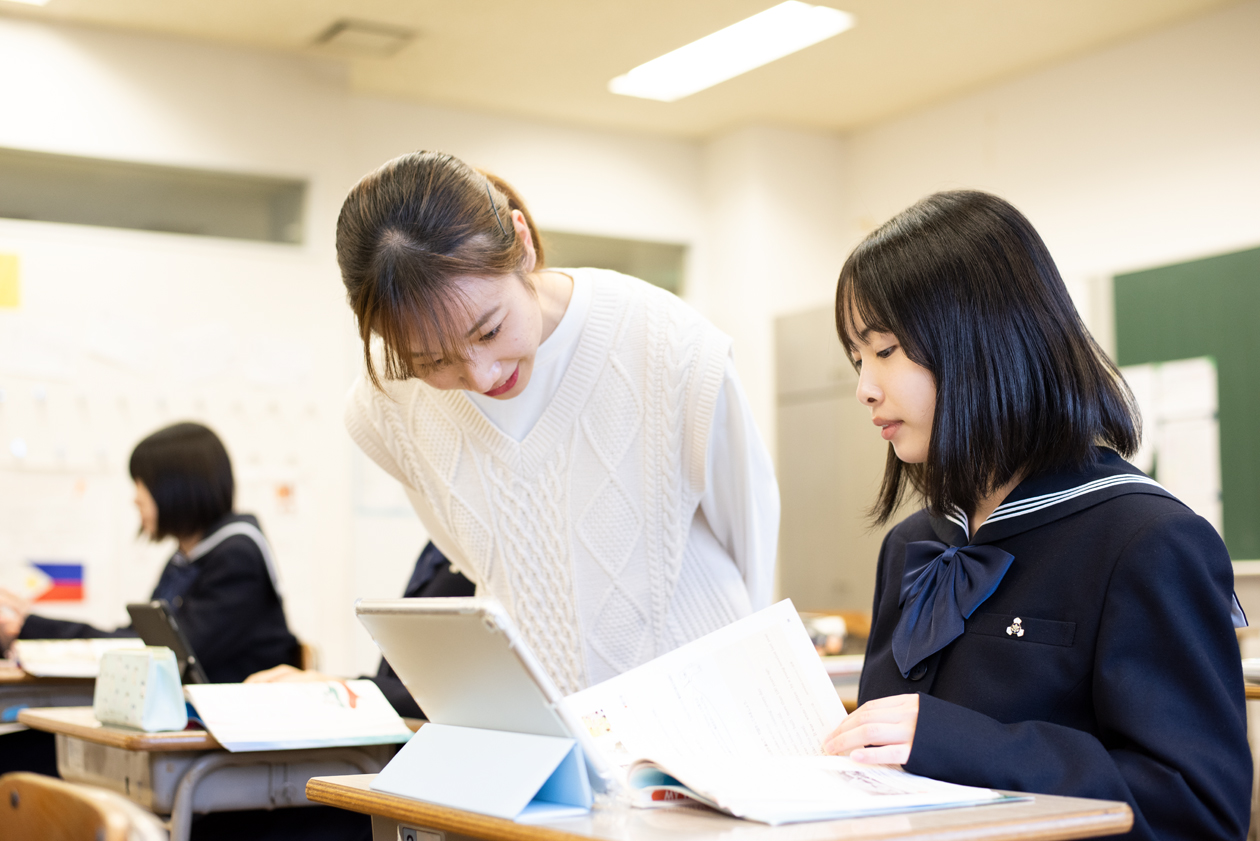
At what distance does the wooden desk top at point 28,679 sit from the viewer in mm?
2576

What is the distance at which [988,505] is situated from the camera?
50.5 inches

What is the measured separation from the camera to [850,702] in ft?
6.64

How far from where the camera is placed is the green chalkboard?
3883 millimetres

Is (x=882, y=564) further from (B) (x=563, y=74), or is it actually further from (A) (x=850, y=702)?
(B) (x=563, y=74)

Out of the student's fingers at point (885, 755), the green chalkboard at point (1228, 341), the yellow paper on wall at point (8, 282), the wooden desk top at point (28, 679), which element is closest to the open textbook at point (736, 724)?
the student's fingers at point (885, 755)

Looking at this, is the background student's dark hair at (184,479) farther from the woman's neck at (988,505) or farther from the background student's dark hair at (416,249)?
the woman's neck at (988,505)

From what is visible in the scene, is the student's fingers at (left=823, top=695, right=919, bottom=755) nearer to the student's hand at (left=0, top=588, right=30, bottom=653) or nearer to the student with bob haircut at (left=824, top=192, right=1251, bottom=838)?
the student with bob haircut at (left=824, top=192, right=1251, bottom=838)

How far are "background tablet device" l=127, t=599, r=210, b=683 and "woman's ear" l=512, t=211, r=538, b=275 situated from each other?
3.53 feet

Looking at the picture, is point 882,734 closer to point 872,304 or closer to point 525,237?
point 872,304

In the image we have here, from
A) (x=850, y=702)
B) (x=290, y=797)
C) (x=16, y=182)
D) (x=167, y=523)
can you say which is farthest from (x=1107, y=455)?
(x=16, y=182)

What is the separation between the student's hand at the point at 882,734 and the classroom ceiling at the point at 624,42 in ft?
12.0

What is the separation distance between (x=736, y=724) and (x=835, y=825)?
1.01 ft

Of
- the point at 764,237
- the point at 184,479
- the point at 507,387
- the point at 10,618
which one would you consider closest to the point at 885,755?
the point at 507,387

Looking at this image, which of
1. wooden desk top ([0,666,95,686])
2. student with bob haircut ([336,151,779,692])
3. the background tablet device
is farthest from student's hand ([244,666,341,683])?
wooden desk top ([0,666,95,686])
